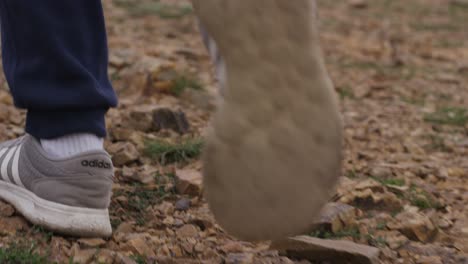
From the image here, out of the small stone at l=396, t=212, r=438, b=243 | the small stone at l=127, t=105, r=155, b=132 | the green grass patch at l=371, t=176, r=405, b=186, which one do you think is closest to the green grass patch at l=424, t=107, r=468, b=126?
the green grass patch at l=371, t=176, r=405, b=186

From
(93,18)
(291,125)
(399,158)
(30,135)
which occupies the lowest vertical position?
(399,158)

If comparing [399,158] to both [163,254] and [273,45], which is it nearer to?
[163,254]

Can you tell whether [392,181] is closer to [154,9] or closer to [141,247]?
[141,247]

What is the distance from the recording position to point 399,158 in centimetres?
294

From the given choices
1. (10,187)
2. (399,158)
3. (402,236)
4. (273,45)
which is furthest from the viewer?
(399,158)

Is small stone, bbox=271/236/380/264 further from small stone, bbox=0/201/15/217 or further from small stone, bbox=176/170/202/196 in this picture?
small stone, bbox=0/201/15/217

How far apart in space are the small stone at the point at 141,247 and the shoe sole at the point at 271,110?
0.58m

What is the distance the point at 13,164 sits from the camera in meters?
1.90

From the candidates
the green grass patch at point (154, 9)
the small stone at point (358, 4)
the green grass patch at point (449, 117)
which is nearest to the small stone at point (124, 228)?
the green grass patch at point (449, 117)

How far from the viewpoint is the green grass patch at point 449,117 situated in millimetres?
3680

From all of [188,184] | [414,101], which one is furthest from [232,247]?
[414,101]

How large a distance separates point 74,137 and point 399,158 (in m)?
1.51

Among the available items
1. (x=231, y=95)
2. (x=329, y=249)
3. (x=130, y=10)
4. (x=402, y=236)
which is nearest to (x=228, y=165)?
(x=231, y=95)

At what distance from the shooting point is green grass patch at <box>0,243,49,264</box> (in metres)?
1.62
